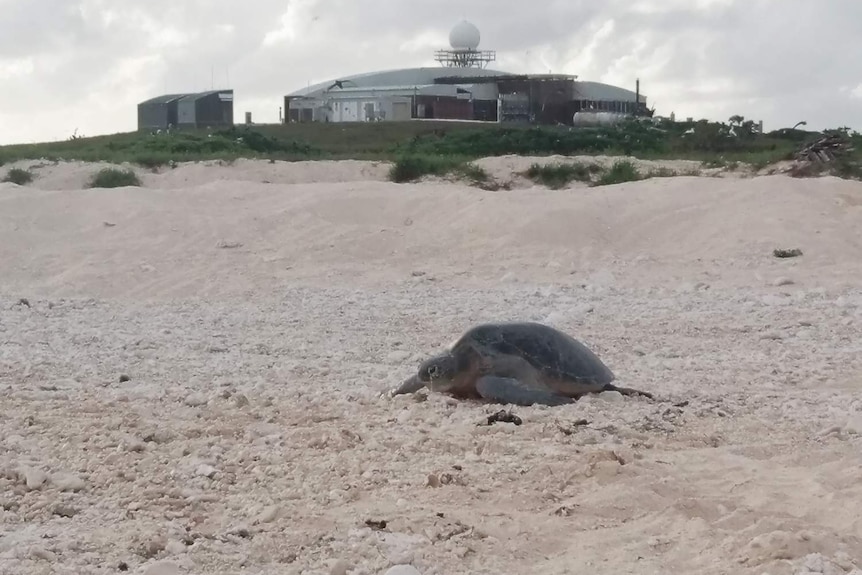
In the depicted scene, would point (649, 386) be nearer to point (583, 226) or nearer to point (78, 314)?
point (78, 314)

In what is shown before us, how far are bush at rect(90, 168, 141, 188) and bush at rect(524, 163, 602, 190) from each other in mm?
7287

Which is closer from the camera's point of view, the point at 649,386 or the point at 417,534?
the point at 417,534

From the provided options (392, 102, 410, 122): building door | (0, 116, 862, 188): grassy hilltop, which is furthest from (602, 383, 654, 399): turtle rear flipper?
(392, 102, 410, 122): building door

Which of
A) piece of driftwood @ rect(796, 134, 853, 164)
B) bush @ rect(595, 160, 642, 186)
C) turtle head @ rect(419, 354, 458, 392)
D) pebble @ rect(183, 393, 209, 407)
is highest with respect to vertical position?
piece of driftwood @ rect(796, 134, 853, 164)

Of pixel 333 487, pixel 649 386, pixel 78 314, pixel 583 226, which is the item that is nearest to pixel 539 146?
pixel 583 226

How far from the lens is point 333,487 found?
4234mm

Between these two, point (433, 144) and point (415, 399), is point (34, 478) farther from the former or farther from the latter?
point (433, 144)

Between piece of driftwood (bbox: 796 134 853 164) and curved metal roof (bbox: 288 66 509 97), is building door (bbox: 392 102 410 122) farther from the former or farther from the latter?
piece of driftwood (bbox: 796 134 853 164)

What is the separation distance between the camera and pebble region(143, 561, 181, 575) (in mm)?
3336

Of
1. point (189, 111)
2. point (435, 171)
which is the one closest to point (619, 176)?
point (435, 171)

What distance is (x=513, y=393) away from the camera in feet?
19.0

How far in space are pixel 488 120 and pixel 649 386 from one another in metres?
38.3

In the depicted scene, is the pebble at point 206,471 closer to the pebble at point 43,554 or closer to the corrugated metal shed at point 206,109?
the pebble at point 43,554

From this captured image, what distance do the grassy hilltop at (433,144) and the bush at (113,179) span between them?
2797 millimetres
